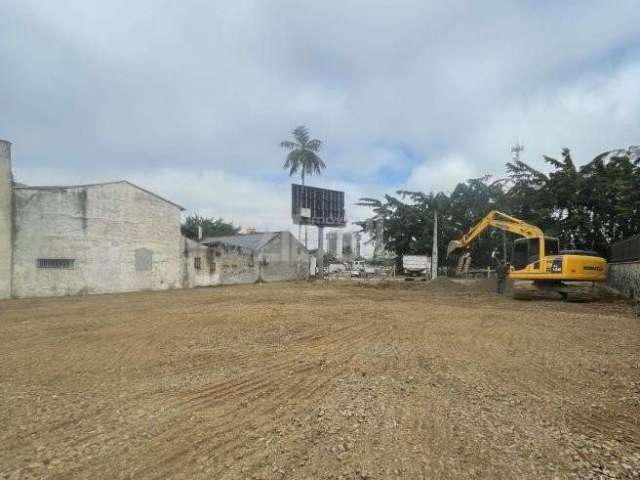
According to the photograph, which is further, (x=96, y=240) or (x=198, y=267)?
(x=198, y=267)

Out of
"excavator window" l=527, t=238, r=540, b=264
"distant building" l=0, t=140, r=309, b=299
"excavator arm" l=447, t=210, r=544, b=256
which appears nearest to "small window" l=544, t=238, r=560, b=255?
"excavator window" l=527, t=238, r=540, b=264

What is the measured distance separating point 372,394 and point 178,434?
218 cm

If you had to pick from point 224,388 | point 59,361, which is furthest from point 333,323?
point 59,361


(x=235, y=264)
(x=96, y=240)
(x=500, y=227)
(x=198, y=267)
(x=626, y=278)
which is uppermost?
(x=500, y=227)

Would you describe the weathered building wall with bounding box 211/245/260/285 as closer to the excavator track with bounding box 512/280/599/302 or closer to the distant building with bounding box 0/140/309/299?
the distant building with bounding box 0/140/309/299

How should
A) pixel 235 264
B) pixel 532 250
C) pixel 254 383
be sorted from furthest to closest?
pixel 235 264 < pixel 532 250 < pixel 254 383

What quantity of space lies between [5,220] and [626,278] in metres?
26.9

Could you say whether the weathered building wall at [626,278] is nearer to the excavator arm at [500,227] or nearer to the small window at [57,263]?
the excavator arm at [500,227]

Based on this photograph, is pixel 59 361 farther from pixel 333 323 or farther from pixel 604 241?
pixel 604 241

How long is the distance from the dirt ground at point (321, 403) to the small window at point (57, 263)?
12145 millimetres

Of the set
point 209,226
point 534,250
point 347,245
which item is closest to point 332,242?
point 347,245

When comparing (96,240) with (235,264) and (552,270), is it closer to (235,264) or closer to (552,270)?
(235,264)

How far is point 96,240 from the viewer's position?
20.9 meters

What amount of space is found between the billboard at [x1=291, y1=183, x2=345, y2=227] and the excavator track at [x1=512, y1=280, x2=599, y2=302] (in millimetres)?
22088
